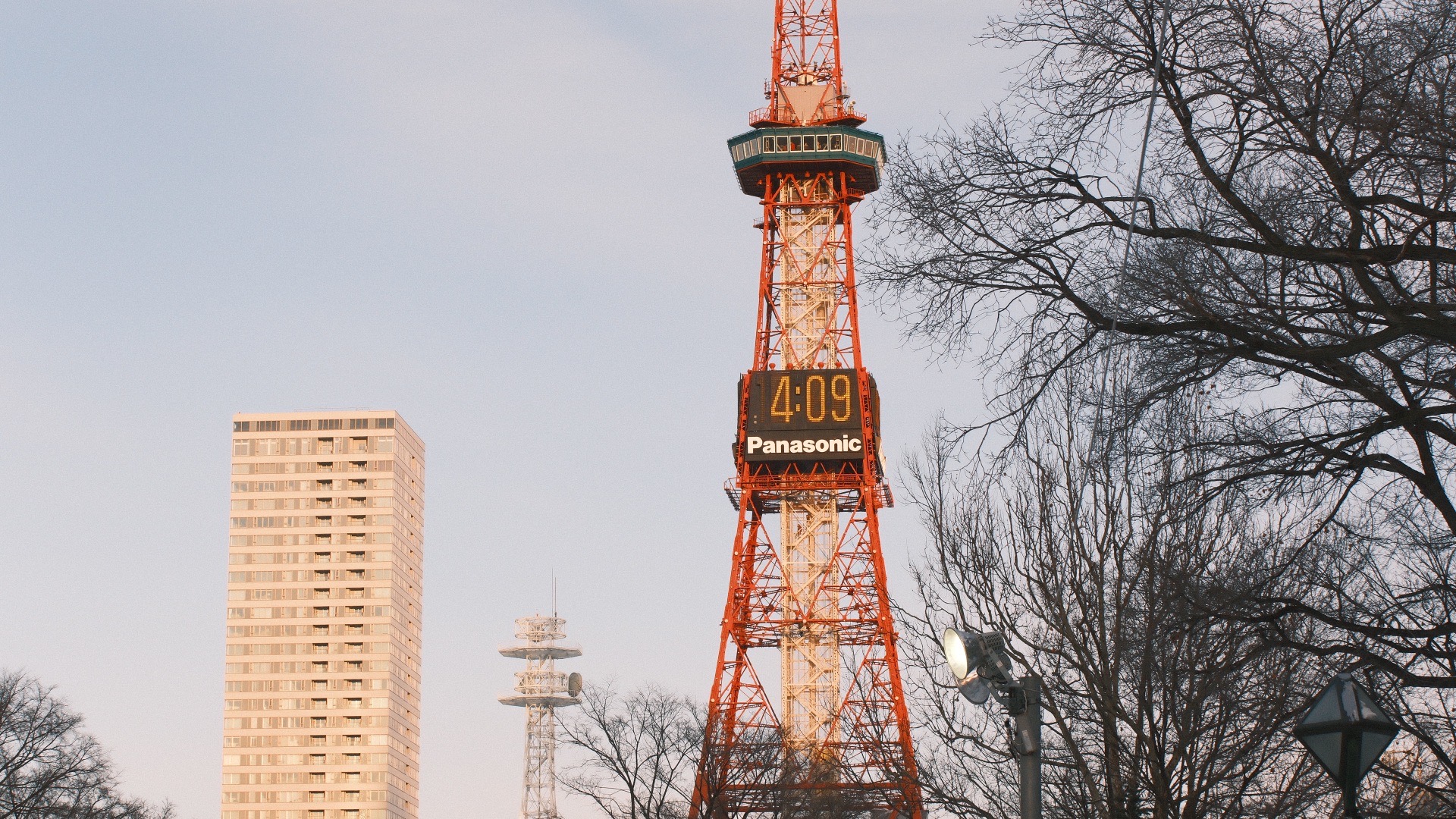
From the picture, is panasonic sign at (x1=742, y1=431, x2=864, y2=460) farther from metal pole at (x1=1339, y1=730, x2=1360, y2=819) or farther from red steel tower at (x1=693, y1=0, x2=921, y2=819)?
metal pole at (x1=1339, y1=730, x2=1360, y2=819)

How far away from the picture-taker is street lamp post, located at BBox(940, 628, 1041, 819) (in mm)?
12758

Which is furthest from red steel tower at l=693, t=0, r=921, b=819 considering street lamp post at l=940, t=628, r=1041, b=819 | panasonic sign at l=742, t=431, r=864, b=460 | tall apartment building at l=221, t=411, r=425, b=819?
tall apartment building at l=221, t=411, r=425, b=819

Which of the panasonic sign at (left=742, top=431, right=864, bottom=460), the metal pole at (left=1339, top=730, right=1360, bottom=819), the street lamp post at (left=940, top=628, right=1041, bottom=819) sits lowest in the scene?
the metal pole at (left=1339, top=730, right=1360, bottom=819)

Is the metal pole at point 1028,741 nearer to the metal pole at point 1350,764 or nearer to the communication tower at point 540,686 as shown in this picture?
the metal pole at point 1350,764

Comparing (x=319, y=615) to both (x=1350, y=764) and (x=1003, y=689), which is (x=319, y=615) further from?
(x=1350, y=764)

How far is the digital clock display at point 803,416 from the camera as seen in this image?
2876 inches

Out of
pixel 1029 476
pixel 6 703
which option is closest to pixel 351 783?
pixel 6 703

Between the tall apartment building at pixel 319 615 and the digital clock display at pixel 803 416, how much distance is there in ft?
281

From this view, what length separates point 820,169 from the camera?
80.0m

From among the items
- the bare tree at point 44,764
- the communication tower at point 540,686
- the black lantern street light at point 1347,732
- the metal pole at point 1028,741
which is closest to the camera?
the black lantern street light at point 1347,732

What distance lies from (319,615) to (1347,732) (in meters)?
148

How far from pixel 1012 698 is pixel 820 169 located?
68.2 meters

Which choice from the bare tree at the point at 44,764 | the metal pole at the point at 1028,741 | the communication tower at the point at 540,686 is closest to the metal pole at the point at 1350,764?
the metal pole at the point at 1028,741

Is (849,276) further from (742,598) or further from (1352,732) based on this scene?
(1352,732)
